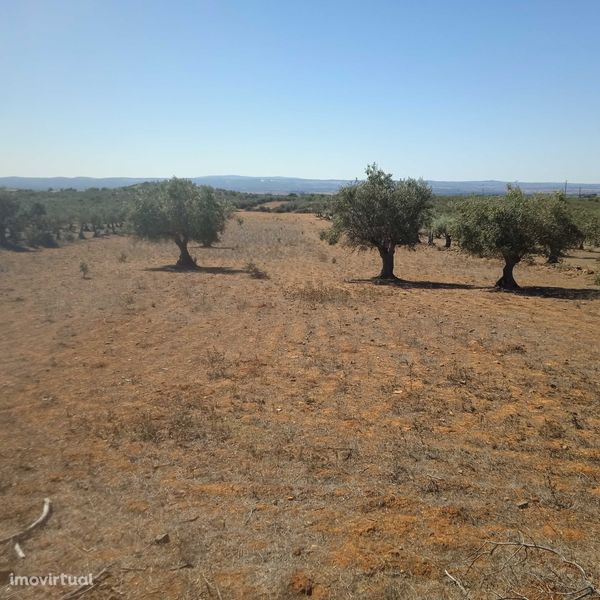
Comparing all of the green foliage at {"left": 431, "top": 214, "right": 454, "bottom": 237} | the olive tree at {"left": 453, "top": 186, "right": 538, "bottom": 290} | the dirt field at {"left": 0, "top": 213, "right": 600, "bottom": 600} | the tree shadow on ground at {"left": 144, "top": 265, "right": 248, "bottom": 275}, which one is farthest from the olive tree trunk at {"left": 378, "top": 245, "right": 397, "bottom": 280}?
the green foliage at {"left": 431, "top": 214, "right": 454, "bottom": 237}

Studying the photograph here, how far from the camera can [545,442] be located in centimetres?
693

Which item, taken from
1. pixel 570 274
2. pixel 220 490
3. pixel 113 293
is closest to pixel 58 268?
pixel 113 293

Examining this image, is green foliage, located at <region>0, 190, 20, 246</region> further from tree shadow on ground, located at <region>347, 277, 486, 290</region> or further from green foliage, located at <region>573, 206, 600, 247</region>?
green foliage, located at <region>573, 206, 600, 247</region>

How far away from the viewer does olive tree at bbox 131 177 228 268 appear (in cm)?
2741

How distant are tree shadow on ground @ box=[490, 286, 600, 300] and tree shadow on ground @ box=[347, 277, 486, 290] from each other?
159cm

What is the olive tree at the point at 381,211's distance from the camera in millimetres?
23359

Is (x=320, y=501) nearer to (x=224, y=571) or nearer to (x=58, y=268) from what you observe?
(x=224, y=571)

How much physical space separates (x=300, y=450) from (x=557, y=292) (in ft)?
57.7

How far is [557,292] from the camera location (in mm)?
20234

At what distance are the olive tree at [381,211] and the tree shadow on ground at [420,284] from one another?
89 centimetres

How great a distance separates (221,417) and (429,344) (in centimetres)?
630

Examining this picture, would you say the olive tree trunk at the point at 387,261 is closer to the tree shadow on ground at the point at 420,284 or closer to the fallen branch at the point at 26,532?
the tree shadow on ground at the point at 420,284

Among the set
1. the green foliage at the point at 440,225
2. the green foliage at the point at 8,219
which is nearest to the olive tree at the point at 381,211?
the green foliage at the point at 440,225

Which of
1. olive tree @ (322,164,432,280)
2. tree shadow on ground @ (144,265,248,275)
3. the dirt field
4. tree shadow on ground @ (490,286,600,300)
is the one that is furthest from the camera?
tree shadow on ground @ (144,265,248,275)
